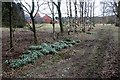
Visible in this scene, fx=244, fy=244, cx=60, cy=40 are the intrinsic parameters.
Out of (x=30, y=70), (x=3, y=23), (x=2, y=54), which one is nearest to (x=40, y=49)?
(x=2, y=54)

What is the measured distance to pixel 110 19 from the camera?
217 ft

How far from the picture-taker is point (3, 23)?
33781 millimetres

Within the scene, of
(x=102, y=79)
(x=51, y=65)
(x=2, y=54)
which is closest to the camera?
(x=102, y=79)

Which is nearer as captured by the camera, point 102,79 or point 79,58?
point 102,79

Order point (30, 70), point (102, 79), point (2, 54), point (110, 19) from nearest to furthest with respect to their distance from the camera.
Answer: point (102, 79) → point (30, 70) → point (2, 54) → point (110, 19)

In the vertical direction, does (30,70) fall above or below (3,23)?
below

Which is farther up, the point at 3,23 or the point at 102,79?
the point at 3,23

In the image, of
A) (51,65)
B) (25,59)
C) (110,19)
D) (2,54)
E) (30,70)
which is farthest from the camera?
(110,19)

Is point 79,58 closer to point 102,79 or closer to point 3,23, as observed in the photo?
point 102,79

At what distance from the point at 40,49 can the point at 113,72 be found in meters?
7.29

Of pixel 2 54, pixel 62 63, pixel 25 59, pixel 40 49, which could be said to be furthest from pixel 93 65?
pixel 2 54

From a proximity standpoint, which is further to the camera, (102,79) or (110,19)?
(110,19)

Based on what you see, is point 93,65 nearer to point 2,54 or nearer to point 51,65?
point 51,65

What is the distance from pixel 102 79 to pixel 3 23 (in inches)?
1038
